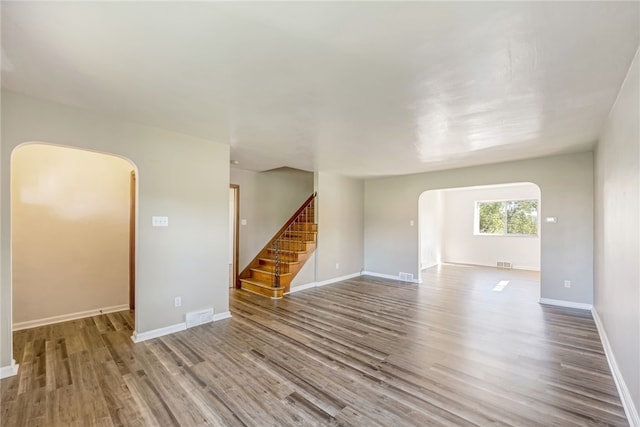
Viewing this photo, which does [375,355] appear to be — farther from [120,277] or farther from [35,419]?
[120,277]

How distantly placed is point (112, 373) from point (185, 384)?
2.52ft

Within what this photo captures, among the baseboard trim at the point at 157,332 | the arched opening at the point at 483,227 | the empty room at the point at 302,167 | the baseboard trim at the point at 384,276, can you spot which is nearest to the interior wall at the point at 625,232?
the empty room at the point at 302,167

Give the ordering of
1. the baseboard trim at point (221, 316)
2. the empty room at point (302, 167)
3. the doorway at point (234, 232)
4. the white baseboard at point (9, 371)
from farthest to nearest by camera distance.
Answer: the doorway at point (234, 232) < the baseboard trim at point (221, 316) < the white baseboard at point (9, 371) < the empty room at point (302, 167)

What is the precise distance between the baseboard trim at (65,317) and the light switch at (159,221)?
2057 millimetres

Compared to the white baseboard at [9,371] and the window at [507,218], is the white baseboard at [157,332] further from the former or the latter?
the window at [507,218]

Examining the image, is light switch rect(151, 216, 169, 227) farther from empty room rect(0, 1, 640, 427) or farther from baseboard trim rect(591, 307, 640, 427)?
baseboard trim rect(591, 307, 640, 427)

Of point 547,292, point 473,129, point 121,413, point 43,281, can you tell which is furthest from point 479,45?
point 43,281

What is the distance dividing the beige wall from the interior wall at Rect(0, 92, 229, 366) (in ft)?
4.09

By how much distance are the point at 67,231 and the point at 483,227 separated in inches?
403

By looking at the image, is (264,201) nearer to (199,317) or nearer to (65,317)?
(199,317)

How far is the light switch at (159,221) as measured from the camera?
3.33 metres

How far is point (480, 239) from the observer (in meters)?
8.84

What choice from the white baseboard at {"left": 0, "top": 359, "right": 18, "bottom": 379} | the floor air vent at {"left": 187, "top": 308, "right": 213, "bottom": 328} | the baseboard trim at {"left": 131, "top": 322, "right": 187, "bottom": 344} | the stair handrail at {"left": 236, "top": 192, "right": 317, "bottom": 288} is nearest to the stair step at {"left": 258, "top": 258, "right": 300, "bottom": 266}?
the stair handrail at {"left": 236, "top": 192, "right": 317, "bottom": 288}

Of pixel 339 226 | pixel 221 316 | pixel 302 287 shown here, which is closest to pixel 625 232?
pixel 221 316
